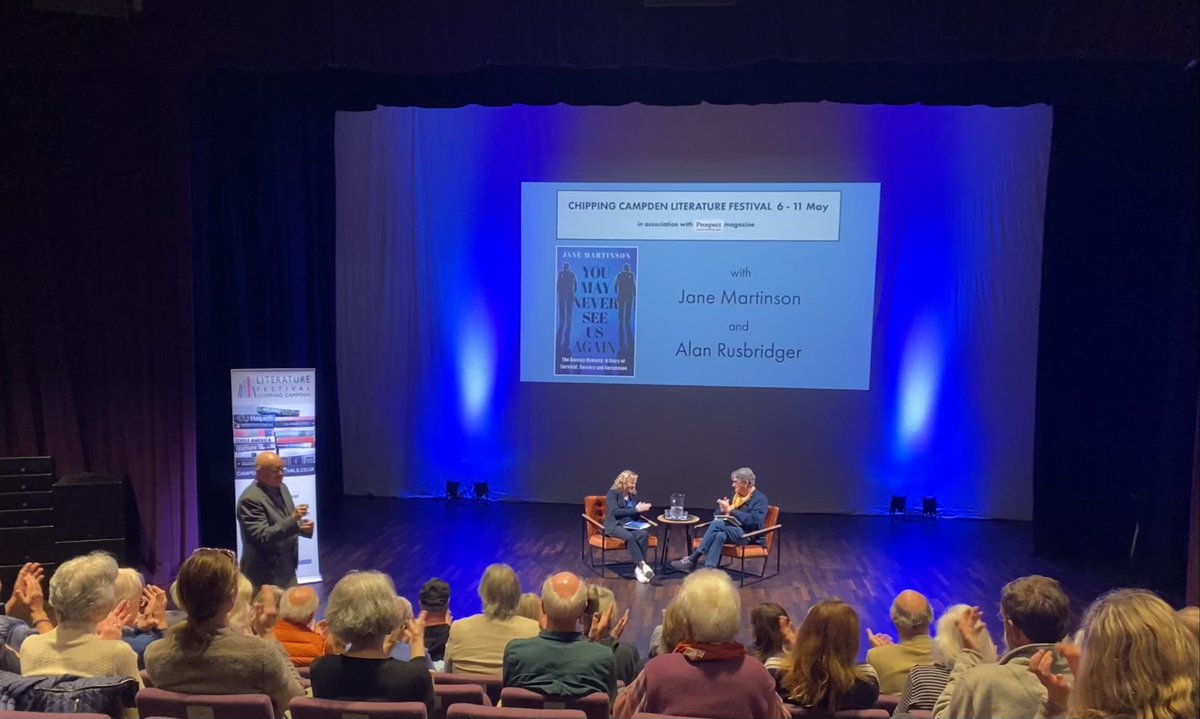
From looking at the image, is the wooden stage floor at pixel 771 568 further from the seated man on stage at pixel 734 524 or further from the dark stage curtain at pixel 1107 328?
the dark stage curtain at pixel 1107 328

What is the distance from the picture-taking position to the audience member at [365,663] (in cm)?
220

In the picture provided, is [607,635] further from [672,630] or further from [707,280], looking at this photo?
[707,280]

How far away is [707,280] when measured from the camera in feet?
25.5

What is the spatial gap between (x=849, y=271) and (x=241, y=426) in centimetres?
563

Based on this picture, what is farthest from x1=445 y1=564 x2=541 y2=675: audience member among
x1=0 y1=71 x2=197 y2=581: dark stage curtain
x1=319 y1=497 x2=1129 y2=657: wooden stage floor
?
x1=0 y1=71 x2=197 y2=581: dark stage curtain

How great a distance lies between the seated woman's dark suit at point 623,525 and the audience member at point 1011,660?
367cm

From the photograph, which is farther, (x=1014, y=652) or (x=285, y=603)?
(x=285, y=603)

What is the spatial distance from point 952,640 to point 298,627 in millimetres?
2327

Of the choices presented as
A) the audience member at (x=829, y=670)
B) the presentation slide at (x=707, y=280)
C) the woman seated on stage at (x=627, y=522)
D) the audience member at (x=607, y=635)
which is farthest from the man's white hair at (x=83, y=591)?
the presentation slide at (x=707, y=280)

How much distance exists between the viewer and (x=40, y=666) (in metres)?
2.28

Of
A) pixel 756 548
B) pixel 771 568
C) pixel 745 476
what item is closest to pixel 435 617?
pixel 756 548

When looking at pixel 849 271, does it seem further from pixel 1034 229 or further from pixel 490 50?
pixel 490 50

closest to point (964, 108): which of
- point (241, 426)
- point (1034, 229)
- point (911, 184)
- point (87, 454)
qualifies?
point (911, 184)

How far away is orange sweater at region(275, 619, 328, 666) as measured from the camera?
114 inches
